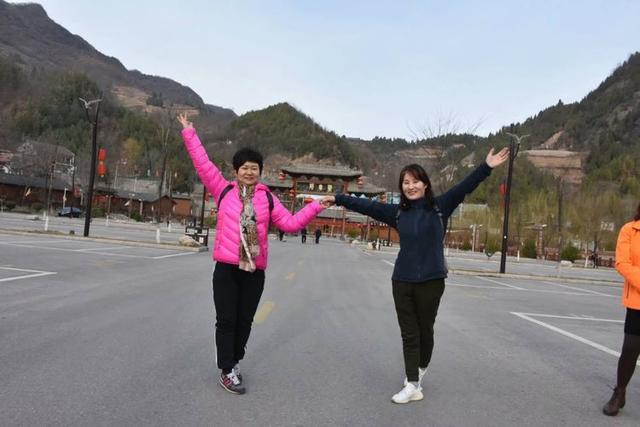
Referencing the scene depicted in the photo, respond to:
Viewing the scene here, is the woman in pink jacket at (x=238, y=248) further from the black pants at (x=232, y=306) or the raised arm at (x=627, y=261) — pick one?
the raised arm at (x=627, y=261)

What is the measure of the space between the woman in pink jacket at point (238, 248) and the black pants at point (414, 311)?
38.3 inches

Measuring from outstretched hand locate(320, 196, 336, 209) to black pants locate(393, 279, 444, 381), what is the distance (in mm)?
915

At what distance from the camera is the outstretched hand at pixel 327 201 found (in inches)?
184

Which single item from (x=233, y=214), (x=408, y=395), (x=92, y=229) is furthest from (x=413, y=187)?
(x=92, y=229)

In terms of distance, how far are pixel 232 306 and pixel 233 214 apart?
67cm

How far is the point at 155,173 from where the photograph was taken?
120 m

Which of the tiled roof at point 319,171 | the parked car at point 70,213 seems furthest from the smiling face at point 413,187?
the tiled roof at point 319,171

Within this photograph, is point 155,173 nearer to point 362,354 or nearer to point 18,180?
point 18,180

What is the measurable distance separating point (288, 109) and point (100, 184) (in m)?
76.8

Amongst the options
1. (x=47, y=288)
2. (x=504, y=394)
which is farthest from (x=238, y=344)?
(x=47, y=288)

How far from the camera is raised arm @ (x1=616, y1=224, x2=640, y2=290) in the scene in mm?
4055

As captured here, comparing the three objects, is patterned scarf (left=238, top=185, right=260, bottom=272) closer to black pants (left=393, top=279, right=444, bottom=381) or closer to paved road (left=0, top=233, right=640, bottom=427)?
paved road (left=0, top=233, right=640, bottom=427)

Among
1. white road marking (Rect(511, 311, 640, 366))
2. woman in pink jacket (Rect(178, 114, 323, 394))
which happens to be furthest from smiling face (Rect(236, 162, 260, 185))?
white road marking (Rect(511, 311, 640, 366))

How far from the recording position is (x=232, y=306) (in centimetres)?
413
